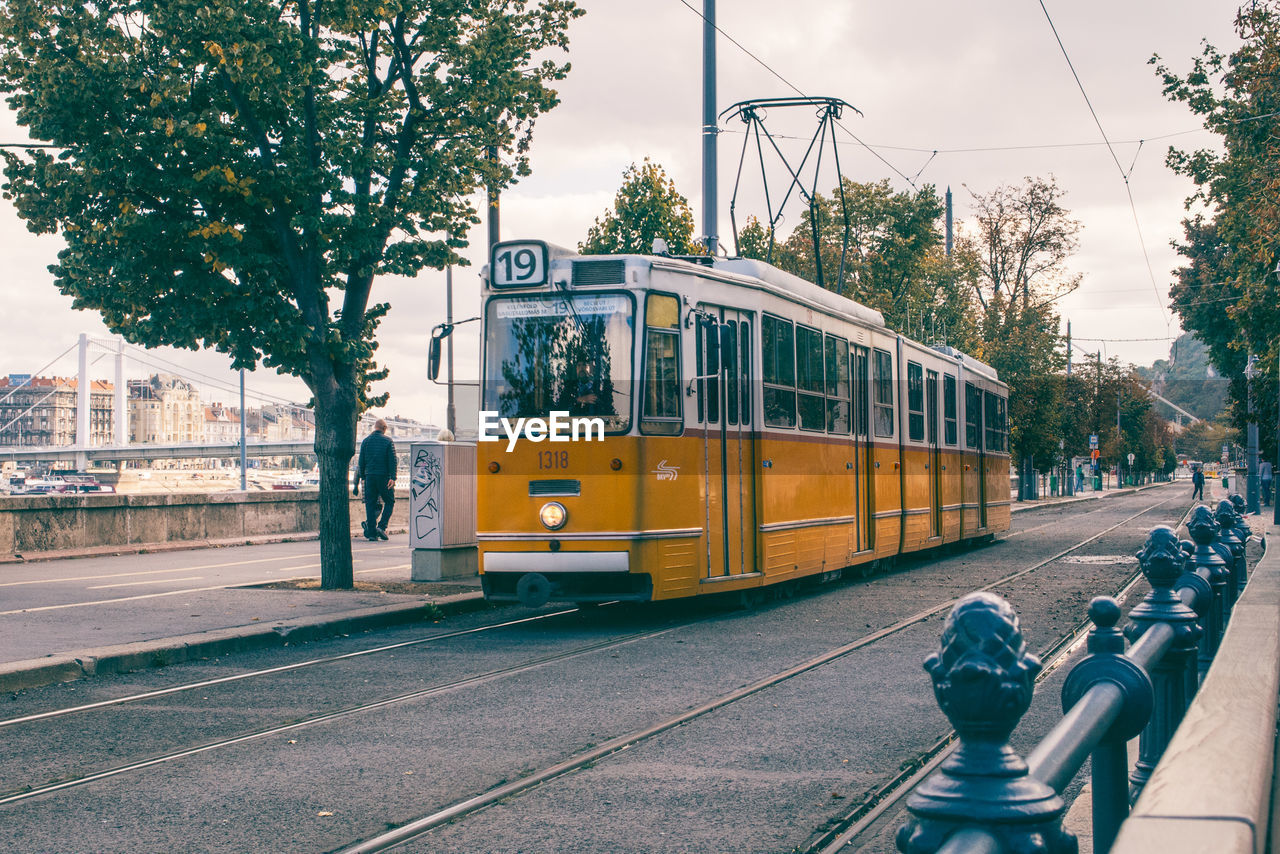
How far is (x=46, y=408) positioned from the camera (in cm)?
12538

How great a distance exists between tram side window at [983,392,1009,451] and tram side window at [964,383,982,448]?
66 cm

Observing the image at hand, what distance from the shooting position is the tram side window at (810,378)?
12.8 meters

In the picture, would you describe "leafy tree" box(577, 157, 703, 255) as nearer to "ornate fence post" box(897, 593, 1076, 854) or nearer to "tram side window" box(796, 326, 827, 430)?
"tram side window" box(796, 326, 827, 430)

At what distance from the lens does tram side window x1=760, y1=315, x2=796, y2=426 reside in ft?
39.3

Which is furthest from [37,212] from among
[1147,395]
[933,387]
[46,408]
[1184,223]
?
[46,408]

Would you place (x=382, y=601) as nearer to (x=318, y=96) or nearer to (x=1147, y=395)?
(x=318, y=96)

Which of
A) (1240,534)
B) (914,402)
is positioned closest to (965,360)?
(914,402)

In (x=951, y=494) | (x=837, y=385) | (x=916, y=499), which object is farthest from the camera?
(x=951, y=494)

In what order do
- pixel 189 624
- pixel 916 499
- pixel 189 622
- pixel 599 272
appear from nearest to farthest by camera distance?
pixel 189 624
pixel 189 622
pixel 599 272
pixel 916 499

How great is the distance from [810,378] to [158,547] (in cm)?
1119

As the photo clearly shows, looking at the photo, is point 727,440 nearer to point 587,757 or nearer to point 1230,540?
point 1230,540

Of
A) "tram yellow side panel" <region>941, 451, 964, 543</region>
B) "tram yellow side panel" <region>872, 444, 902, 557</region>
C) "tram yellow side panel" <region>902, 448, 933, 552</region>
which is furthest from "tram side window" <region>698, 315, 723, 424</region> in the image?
"tram yellow side panel" <region>941, 451, 964, 543</region>

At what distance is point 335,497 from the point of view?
12.9m

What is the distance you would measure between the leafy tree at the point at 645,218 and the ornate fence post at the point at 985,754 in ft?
58.5
